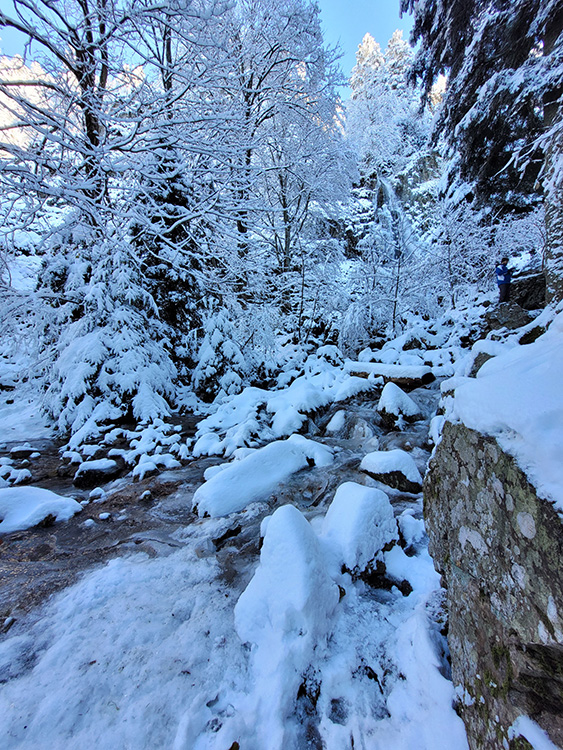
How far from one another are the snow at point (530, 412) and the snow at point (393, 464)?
212 centimetres

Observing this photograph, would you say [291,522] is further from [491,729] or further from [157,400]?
[157,400]

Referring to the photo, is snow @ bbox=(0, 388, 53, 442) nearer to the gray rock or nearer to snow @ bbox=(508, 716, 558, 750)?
snow @ bbox=(508, 716, 558, 750)

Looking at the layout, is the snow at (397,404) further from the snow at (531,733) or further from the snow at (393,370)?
the snow at (531,733)

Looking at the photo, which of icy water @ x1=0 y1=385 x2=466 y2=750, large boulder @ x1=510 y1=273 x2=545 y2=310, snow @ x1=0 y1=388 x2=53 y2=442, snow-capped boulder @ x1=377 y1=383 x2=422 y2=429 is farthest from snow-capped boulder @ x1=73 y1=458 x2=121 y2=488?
large boulder @ x1=510 y1=273 x2=545 y2=310

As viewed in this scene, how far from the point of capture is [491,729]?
3.05 feet

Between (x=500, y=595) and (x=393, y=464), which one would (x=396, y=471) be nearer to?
(x=393, y=464)

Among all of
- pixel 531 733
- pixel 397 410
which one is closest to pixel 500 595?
pixel 531 733

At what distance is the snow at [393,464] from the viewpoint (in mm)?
3060

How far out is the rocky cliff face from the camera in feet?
2.54

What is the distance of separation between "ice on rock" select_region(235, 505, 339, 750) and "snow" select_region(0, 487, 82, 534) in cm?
255

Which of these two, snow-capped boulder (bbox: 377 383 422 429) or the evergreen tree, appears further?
snow-capped boulder (bbox: 377 383 422 429)

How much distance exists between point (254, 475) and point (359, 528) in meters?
1.67

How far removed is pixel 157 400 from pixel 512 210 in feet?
40.9

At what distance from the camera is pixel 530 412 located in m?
0.85
